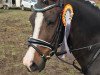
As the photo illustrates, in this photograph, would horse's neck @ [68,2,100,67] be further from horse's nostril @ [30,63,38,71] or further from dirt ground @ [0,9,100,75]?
dirt ground @ [0,9,100,75]

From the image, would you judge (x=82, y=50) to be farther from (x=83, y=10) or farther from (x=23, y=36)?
(x=23, y=36)

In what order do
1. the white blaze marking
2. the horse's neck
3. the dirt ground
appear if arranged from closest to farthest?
the white blaze marking
the horse's neck
the dirt ground

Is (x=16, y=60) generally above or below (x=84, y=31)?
below

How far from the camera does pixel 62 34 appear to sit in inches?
182

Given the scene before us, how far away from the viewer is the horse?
4.46 m

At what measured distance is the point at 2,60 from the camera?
9992 mm

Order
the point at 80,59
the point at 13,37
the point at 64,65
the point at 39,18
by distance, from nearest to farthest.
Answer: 1. the point at 39,18
2. the point at 80,59
3. the point at 64,65
4. the point at 13,37

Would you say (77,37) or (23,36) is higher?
(77,37)

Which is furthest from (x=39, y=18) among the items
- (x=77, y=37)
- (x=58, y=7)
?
(x=77, y=37)

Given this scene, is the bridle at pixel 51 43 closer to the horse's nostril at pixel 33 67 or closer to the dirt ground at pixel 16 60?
the horse's nostril at pixel 33 67

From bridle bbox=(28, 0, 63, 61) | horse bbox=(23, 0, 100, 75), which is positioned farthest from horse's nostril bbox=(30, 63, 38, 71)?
bridle bbox=(28, 0, 63, 61)

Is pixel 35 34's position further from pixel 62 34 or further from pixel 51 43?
pixel 62 34

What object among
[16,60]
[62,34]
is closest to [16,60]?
[16,60]

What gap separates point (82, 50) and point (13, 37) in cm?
946
